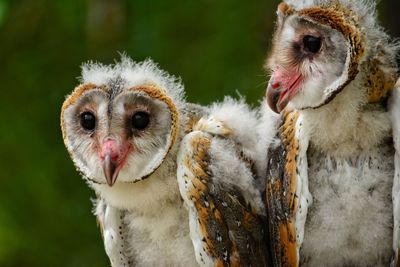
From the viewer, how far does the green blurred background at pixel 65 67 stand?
834cm

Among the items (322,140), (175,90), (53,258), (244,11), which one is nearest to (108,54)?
(244,11)

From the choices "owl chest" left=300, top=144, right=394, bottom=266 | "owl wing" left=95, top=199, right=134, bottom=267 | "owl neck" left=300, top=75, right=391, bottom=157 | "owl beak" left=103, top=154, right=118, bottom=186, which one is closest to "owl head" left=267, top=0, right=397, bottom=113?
"owl neck" left=300, top=75, right=391, bottom=157

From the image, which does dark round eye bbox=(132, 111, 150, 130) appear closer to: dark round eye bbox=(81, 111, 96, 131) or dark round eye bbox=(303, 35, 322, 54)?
dark round eye bbox=(81, 111, 96, 131)

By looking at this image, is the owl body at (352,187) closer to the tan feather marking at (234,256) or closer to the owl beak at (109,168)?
the tan feather marking at (234,256)

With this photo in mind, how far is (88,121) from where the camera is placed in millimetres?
4746

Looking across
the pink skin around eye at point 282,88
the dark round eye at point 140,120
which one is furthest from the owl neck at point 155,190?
the pink skin around eye at point 282,88

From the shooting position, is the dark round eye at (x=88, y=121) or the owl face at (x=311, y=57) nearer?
the owl face at (x=311, y=57)

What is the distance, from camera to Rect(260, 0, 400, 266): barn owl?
4465mm

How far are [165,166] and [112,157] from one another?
409 mm

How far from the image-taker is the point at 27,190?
8430 millimetres

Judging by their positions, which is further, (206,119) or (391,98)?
(206,119)

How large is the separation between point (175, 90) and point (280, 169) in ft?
2.67

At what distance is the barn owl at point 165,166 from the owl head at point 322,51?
20.5 inches

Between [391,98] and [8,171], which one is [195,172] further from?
[8,171]
